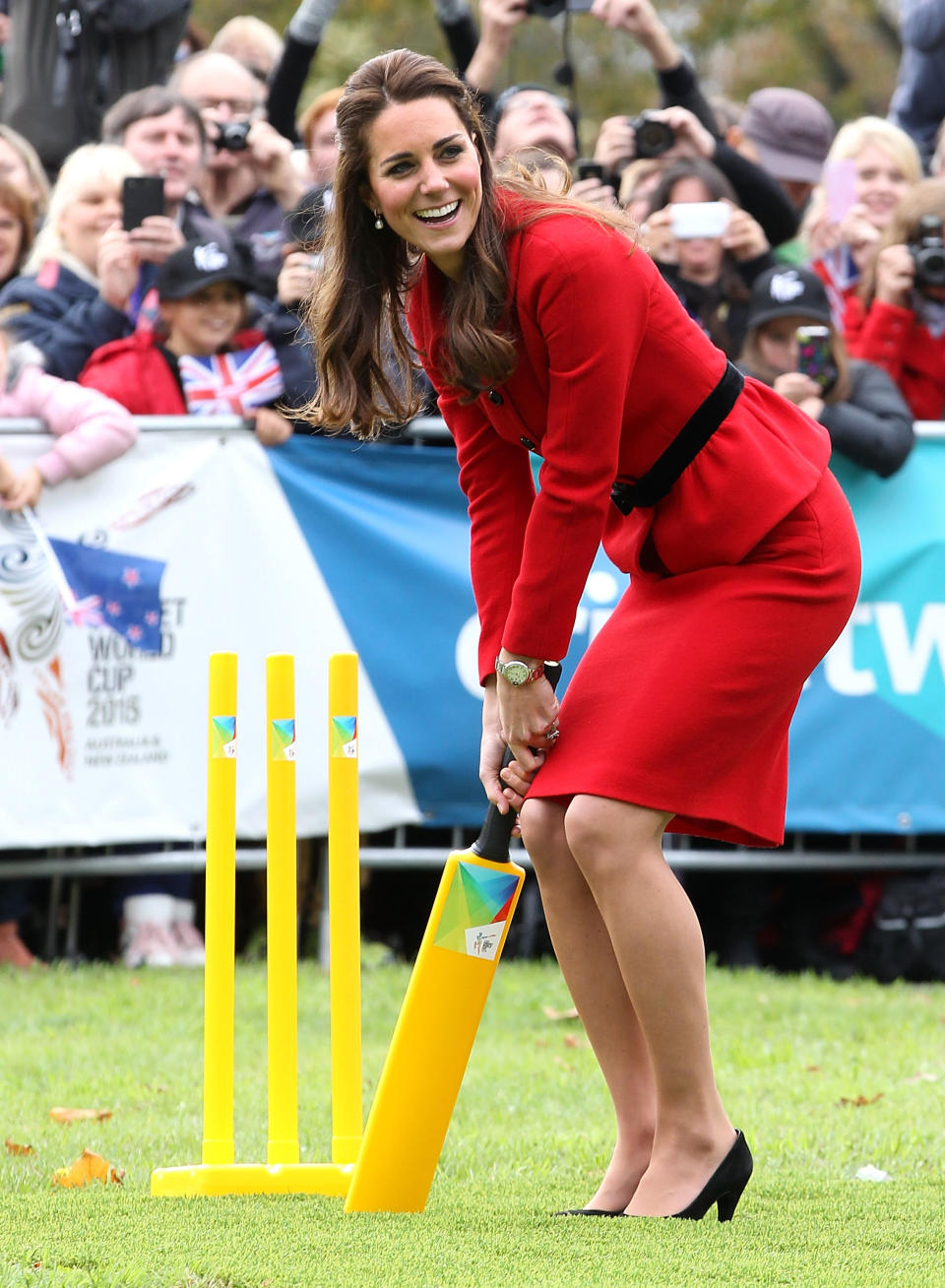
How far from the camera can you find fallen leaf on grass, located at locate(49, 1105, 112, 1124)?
4730 millimetres

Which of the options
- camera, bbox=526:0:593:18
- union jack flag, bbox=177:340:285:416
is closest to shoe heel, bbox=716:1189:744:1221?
union jack flag, bbox=177:340:285:416

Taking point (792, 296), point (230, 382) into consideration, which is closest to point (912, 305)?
point (792, 296)

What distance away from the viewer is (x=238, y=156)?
8.48 m

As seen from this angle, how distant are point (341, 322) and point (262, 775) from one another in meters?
3.41

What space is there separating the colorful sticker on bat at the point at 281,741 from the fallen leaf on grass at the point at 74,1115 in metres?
1.43

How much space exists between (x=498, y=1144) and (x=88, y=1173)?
0.99 m

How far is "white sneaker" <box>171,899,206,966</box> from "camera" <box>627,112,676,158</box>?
11.9 ft

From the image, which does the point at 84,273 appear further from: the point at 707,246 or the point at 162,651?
the point at 707,246

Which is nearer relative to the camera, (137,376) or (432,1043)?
(432,1043)

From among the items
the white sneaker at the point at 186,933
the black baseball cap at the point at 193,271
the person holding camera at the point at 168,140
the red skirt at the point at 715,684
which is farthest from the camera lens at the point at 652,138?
the red skirt at the point at 715,684

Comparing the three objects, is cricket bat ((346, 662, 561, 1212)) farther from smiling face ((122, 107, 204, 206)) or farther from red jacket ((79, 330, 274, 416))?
smiling face ((122, 107, 204, 206))

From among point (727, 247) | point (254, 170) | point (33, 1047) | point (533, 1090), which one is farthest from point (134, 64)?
point (533, 1090)

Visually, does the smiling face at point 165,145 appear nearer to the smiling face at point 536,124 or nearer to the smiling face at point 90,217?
the smiling face at point 90,217

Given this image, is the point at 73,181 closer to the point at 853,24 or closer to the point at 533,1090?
the point at 533,1090
